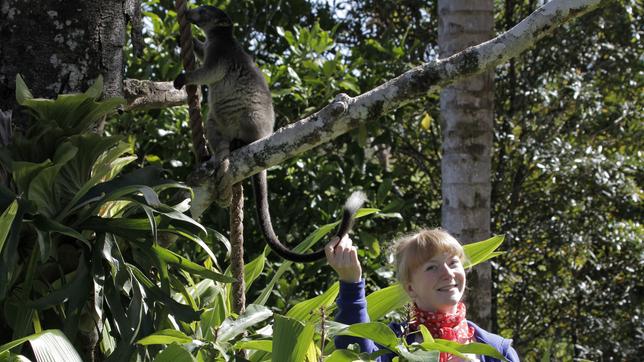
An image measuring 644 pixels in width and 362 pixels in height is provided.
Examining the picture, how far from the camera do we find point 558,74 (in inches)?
278

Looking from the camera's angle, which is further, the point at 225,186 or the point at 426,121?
the point at 426,121

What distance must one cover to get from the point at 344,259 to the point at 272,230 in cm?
141

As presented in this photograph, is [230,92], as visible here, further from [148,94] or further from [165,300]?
[165,300]

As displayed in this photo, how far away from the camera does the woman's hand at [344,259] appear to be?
256cm

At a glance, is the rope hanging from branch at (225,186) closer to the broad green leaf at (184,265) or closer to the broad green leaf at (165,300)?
the broad green leaf at (184,265)

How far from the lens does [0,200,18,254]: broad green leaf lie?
2426 millimetres

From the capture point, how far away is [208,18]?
214 inches

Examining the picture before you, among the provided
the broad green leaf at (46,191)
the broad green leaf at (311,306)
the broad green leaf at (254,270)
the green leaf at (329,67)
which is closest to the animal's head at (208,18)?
the green leaf at (329,67)

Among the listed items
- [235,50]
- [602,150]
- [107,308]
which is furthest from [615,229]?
[107,308]

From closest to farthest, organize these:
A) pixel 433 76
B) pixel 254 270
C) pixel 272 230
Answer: pixel 433 76 < pixel 254 270 < pixel 272 230

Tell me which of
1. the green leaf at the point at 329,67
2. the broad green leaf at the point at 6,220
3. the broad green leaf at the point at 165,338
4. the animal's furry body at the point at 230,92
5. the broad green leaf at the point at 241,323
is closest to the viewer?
the broad green leaf at the point at 6,220

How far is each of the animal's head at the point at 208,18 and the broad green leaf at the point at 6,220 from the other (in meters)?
3.06

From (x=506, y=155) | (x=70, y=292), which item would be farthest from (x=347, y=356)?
(x=506, y=155)

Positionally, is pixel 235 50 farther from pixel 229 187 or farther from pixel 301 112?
pixel 229 187
